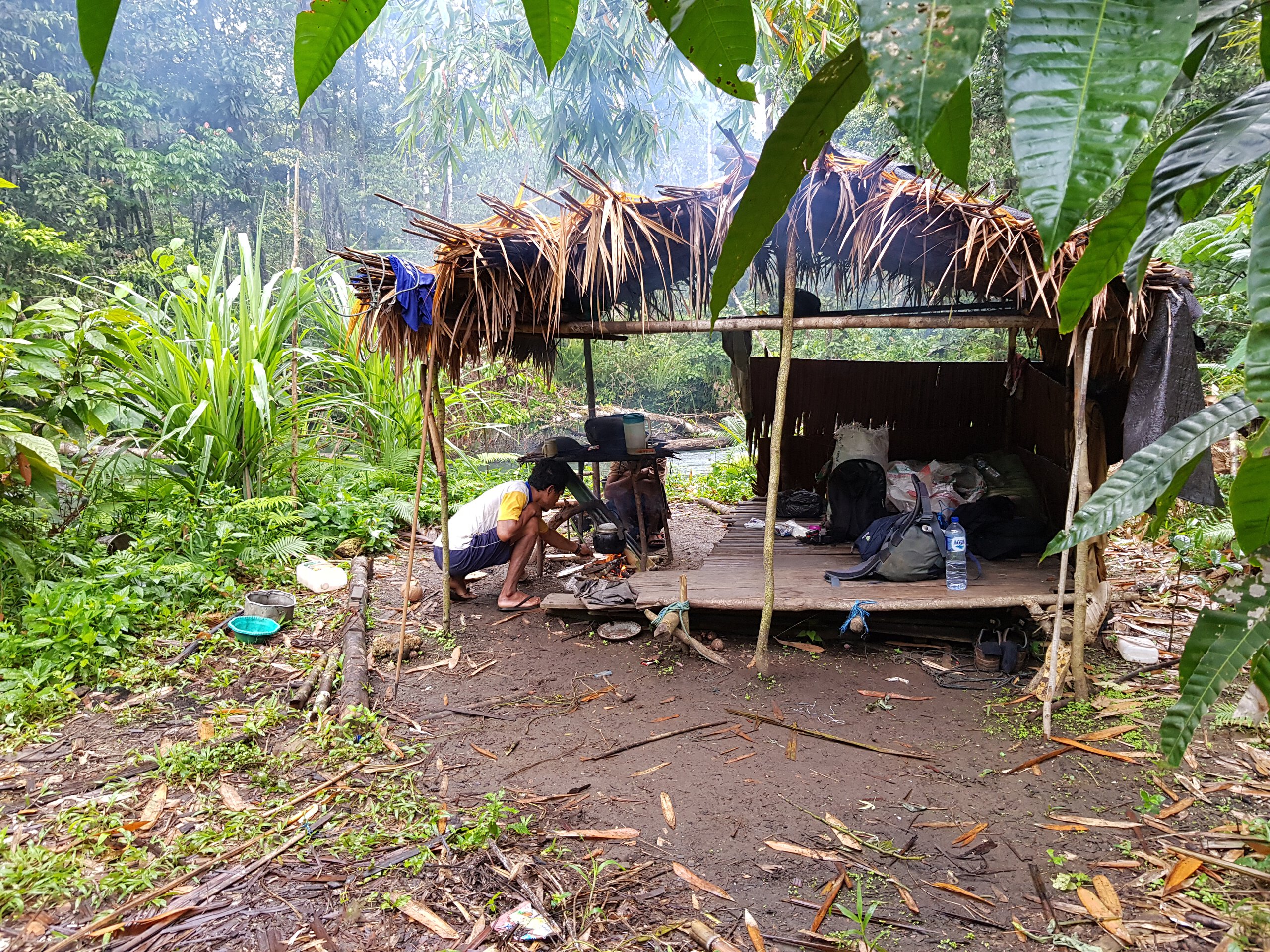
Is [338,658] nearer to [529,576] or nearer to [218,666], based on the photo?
[218,666]

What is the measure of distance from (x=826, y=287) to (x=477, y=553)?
126 inches

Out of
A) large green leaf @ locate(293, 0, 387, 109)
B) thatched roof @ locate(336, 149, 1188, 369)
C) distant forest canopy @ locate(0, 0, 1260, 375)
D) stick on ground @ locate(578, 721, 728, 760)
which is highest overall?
distant forest canopy @ locate(0, 0, 1260, 375)

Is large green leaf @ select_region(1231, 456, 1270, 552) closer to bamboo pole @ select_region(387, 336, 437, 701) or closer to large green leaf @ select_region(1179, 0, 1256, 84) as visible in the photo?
large green leaf @ select_region(1179, 0, 1256, 84)

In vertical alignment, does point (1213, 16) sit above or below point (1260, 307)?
above

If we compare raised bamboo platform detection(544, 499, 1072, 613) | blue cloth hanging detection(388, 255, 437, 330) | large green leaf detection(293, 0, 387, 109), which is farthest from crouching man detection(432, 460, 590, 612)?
large green leaf detection(293, 0, 387, 109)

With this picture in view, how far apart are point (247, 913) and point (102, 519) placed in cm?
370

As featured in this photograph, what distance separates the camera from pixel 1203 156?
553 mm

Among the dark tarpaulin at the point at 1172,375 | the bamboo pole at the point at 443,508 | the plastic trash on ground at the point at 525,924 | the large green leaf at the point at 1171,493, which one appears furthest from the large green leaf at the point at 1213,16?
the bamboo pole at the point at 443,508

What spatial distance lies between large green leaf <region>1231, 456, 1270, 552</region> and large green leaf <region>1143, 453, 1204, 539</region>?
22 centimetres

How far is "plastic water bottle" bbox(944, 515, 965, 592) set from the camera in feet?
13.8

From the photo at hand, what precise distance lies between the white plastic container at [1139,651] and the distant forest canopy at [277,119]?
2.63 metres

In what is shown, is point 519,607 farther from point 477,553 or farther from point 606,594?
point 606,594

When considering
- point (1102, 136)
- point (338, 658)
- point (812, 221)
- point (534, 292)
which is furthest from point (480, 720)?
point (1102, 136)

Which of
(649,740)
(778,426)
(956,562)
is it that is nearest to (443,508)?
(649,740)
